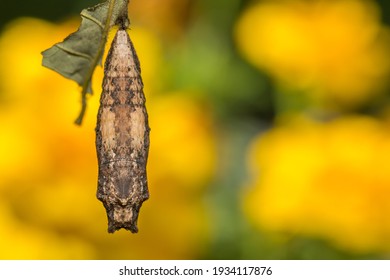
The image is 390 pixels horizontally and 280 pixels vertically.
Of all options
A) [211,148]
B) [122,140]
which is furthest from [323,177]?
[122,140]

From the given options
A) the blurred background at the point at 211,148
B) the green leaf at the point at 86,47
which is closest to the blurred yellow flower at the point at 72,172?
the blurred background at the point at 211,148

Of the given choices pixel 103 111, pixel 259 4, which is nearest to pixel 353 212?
pixel 259 4

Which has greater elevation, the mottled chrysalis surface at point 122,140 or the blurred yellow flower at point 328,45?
the blurred yellow flower at point 328,45

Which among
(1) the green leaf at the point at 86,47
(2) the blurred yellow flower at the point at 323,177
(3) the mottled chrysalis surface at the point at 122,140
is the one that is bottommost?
(3) the mottled chrysalis surface at the point at 122,140

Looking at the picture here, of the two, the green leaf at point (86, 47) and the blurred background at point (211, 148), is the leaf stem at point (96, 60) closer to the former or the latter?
the green leaf at point (86, 47)

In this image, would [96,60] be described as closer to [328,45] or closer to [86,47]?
[86,47]

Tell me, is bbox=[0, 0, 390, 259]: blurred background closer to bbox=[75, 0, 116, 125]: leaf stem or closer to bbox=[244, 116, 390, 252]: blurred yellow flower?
bbox=[244, 116, 390, 252]: blurred yellow flower

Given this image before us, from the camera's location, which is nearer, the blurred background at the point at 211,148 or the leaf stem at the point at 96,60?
the leaf stem at the point at 96,60
